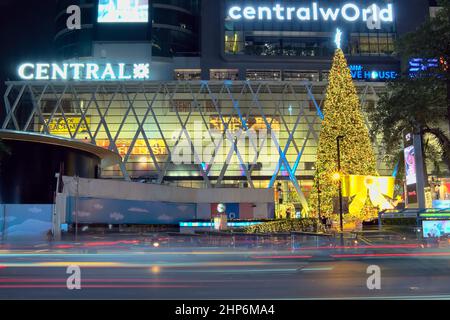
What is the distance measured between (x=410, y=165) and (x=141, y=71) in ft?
155

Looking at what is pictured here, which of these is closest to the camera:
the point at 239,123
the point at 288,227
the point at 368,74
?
the point at 288,227

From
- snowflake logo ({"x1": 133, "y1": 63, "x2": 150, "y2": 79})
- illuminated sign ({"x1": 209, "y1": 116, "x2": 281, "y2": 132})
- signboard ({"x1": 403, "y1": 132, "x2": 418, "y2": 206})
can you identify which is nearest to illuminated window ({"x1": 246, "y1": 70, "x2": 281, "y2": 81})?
illuminated sign ({"x1": 209, "y1": 116, "x2": 281, "y2": 132})

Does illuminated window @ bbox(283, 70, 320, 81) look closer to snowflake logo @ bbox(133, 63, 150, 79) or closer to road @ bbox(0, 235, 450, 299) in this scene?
snowflake logo @ bbox(133, 63, 150, 79)

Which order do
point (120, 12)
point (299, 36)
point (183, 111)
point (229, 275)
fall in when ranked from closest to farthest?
point (229, 275)
point (183, 111)
point (120, 12)
point (299, 36)

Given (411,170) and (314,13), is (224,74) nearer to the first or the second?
(314,13)

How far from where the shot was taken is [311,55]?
80.6 metres

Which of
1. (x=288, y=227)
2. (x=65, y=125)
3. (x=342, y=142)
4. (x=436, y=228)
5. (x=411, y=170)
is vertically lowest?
(x=288, y=227)

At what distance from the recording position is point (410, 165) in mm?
34281

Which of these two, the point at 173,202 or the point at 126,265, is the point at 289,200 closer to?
the point at 173,202

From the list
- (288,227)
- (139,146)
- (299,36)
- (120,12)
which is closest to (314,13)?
(299,36)

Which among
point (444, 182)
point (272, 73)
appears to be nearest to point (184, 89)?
point (272, 73)

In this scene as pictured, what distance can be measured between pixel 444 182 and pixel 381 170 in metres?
11.9

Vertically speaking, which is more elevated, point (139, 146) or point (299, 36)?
point (299, 36)

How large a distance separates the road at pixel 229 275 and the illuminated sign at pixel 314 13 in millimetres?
67175
